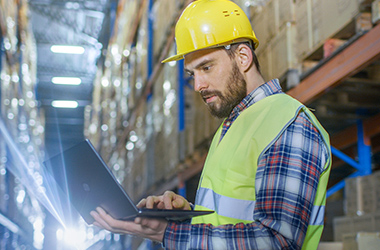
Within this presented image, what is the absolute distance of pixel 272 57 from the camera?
179 inches

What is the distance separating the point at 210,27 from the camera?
1914 mm

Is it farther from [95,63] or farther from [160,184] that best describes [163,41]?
[95,63]

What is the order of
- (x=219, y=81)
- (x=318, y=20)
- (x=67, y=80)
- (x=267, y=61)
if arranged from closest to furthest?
1. (x=219, y=81)
2. (x=318, y=20)
3. (x=267, y=61)
4. (x=67, y=80)

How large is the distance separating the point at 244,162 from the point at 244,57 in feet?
1.55

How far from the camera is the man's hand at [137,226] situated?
1.58 m

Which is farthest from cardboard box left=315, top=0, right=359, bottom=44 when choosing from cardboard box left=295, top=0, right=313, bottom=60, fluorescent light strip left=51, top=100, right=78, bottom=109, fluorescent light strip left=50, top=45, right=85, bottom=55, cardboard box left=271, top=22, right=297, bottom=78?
fluorescent light strip left=51, top=100, right=78, bottom=109

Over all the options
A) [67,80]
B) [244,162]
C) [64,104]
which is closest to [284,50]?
[244,162]

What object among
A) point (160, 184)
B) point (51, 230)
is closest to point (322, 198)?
point (51, 230)

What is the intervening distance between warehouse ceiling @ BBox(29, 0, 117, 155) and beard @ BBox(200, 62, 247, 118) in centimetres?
1311

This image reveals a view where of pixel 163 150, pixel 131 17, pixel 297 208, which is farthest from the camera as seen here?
pixel 131 17

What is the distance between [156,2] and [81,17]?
5.09 m

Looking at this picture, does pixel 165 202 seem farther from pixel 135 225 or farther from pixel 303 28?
pixel 303 28

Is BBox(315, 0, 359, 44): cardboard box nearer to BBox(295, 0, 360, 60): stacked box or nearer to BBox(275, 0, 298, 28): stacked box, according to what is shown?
BBox(295, 0, 360, 60): stacked box

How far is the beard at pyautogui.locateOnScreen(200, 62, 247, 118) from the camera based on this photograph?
1.85m
